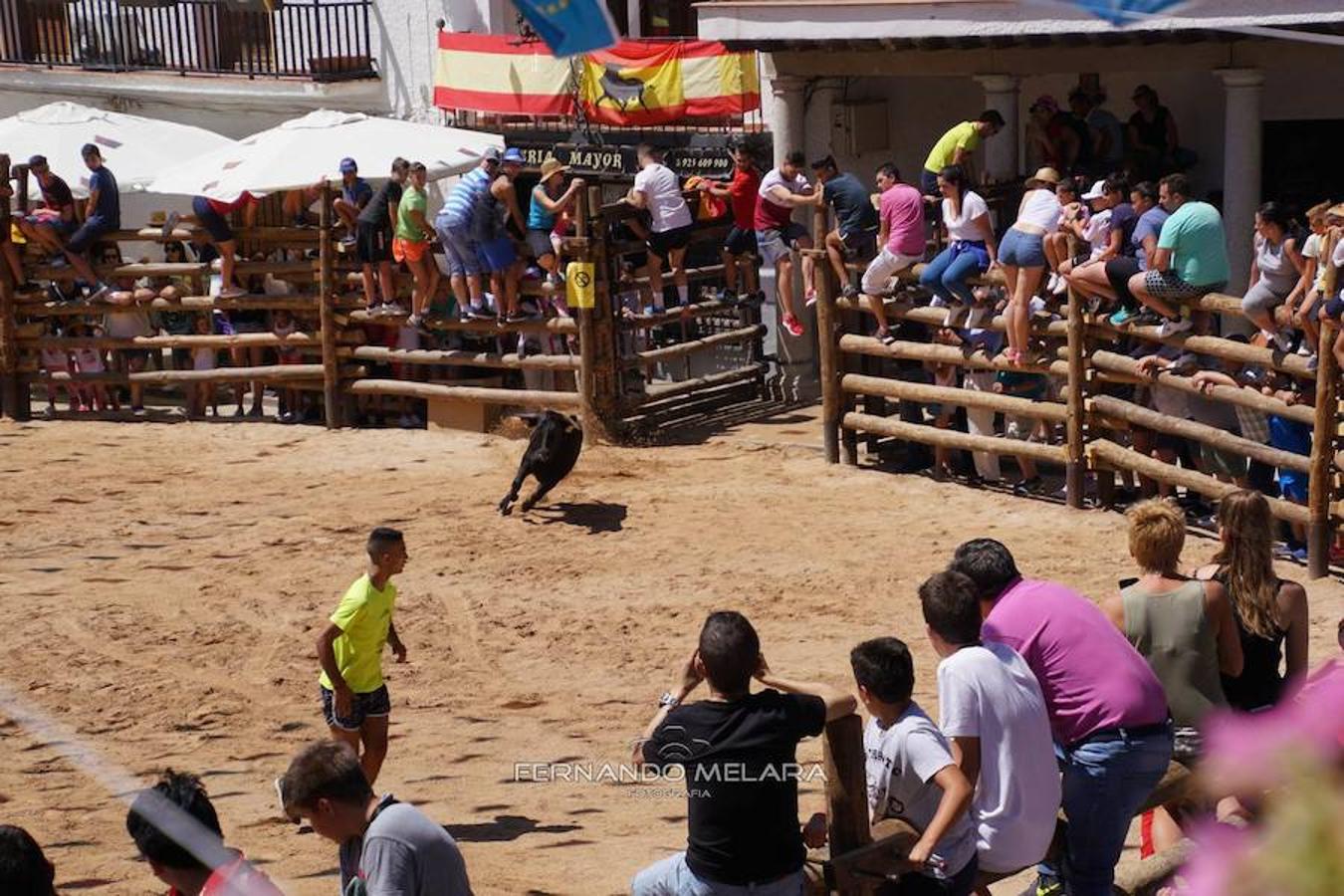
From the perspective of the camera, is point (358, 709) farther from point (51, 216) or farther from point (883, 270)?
point (51, 216)

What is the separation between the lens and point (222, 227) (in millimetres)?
16859

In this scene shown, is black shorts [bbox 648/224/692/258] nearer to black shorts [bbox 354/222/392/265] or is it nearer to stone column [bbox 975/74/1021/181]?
black shorts [bbox 354/222/392/265]

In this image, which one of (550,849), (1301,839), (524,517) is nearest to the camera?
(1301,839)

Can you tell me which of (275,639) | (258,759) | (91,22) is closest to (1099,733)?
(258,759)

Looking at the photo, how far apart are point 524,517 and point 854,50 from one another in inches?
225

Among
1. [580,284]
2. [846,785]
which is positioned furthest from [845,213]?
[846,785]

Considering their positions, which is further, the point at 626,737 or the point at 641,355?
the point at 641,355

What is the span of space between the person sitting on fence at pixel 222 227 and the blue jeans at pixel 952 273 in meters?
6.78

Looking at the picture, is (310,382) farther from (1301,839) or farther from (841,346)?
(1301,839)

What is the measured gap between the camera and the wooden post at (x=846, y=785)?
177 inches

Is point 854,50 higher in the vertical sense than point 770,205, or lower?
higher

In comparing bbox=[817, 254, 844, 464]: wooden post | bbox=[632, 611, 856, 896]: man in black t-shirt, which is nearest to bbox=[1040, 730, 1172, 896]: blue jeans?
bbox=[632, 611, 856, 896]: man in black t-shirt

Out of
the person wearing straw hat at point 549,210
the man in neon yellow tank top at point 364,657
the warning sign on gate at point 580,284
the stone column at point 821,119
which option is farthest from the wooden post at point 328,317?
the man in neon yellow tank top at point 364,657

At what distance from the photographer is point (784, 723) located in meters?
4.39
